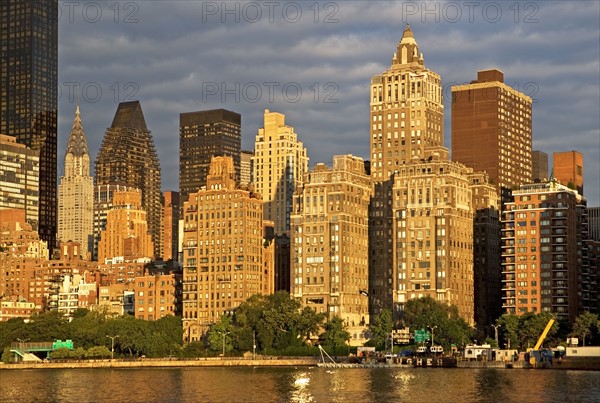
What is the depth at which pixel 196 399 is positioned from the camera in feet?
634

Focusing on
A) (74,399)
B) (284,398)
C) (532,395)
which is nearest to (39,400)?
(74,399)

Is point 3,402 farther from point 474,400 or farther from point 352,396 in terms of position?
point 474,400

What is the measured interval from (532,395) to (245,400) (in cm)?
4340

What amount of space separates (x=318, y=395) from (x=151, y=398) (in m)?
25.5

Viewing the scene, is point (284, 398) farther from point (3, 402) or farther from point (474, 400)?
point (3, 402)

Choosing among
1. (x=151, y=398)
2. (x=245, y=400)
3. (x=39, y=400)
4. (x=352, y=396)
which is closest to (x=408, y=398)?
(x=352, y=396)

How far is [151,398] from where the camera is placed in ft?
648

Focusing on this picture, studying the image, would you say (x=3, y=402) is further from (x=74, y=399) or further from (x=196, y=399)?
(x=196, y=399)

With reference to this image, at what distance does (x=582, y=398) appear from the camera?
18912 centimetres

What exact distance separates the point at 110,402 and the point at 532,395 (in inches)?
2479

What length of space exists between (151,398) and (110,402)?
28.6 ft

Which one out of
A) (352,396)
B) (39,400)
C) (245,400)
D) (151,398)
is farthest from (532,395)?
(39,400)

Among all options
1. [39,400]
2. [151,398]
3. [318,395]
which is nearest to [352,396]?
[318,395]

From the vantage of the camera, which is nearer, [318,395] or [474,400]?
[474,400]
